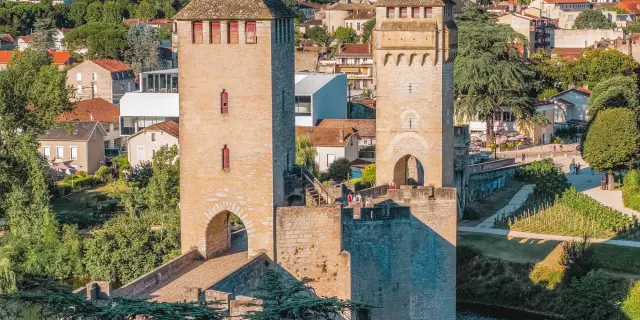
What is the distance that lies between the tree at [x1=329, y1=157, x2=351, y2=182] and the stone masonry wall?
116ft

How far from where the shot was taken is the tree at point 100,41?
127 meters

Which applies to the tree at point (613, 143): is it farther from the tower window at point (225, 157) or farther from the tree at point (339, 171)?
the tower window at point (225, 157)

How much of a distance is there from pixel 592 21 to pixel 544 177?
315 feet

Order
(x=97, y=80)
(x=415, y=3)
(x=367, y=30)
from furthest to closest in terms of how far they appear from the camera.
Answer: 1. (x=367, y=30)
2. (x=97, y=80)
3. (x=415, y=3)

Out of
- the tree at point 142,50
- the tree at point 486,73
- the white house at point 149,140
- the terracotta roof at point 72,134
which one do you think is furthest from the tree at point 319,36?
the white house at point 149,140

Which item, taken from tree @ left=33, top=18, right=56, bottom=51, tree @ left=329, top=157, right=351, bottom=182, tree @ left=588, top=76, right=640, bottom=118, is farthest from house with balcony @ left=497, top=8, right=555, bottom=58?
Result: tree @ left=329, top=157, right=351, bottom=182

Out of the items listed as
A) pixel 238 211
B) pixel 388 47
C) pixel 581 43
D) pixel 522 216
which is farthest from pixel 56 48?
pixel 238 211

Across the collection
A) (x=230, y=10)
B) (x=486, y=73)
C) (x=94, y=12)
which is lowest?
(x=486, y=73)

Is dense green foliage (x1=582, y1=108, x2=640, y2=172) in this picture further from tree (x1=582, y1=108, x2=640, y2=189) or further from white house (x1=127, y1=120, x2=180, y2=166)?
white house (x1=127, y1=120, x2=180, y2=166)

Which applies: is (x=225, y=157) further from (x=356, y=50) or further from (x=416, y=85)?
(x=356, y=50)

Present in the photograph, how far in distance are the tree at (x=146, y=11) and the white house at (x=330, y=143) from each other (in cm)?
8847

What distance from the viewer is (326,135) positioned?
74062mm

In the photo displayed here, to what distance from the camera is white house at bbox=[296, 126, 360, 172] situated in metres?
73.0

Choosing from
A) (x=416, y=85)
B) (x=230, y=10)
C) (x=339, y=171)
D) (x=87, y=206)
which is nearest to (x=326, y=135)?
(x=339, y=171)
